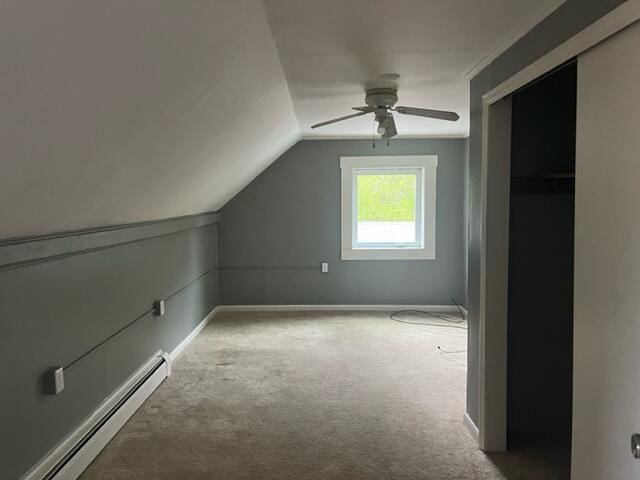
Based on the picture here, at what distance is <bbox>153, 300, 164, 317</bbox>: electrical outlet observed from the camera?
11.7 feet

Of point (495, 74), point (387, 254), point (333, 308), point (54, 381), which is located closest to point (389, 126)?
point (495, 74)

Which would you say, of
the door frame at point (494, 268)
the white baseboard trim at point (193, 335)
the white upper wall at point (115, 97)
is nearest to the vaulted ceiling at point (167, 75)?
the white upper wall at point (115, 97)

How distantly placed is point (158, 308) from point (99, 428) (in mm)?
1171

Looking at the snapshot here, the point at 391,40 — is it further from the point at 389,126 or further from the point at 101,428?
the point at 101,428

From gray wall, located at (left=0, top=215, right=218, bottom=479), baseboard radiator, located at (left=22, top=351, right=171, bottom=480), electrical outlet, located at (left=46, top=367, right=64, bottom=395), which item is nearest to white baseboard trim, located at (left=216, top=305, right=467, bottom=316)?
gray wall, located at (left=0, top=215, right=218, bottom=479)

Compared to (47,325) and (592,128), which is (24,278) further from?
(592,128)

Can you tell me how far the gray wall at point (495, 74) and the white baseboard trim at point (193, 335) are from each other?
2444 mm

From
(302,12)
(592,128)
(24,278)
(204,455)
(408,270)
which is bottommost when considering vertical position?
(204,455)

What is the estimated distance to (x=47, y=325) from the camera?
2.14 metres

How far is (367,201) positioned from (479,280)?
3236 millimetres

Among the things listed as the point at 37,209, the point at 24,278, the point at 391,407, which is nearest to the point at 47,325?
the point at 24,278

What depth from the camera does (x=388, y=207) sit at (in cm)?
569

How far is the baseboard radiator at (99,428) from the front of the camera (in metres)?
2.12

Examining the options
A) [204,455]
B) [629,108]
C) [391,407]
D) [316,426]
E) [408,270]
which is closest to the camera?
[629,108]
